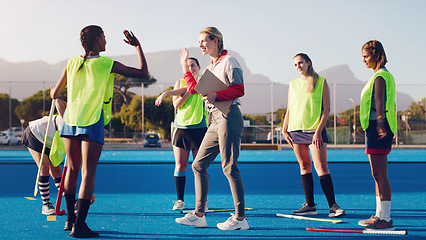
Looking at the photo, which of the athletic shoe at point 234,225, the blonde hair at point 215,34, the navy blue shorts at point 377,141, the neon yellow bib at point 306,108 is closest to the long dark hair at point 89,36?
the blonde hair at point 215,34

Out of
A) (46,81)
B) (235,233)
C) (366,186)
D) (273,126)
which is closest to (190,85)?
(235,233)

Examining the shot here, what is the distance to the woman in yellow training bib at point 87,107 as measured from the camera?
4.21 meters

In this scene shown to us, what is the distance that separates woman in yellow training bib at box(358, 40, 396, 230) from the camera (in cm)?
459

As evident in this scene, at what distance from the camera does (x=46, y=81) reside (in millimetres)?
47719

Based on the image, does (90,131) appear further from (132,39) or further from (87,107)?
(132,39)

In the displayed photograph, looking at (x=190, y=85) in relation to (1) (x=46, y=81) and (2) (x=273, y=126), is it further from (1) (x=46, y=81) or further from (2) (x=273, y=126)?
(1) (x=46, y=81)

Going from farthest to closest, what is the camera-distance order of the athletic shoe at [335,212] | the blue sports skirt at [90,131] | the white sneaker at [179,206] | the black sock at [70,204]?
the white sneaker at [179,206]
the athletic shoe at [335,212]
the black sock at [70,204]
the blue sports skirt at [90,131]

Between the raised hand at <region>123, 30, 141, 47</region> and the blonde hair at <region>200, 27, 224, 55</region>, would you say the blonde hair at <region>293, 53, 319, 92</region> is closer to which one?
the blonde hair at <region>200, 27, 224, 55</region>

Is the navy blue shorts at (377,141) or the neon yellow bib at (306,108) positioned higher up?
the neon yellow bib at (306,108)

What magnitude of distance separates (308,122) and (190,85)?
1.50 metres

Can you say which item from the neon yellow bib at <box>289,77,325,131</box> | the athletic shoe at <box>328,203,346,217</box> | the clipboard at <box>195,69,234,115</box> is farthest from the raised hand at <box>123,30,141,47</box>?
the athletic shoe at <box>328,203,346,217</box>

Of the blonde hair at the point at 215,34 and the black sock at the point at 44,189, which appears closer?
the blonde hair at the point at 215,34

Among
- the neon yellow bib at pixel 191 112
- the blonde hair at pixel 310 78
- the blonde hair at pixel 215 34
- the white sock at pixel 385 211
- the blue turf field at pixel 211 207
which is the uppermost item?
the blonde hair at pixel 215 34

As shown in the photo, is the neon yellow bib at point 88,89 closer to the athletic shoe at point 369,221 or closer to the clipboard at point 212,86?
the clipboard at point 212,86
